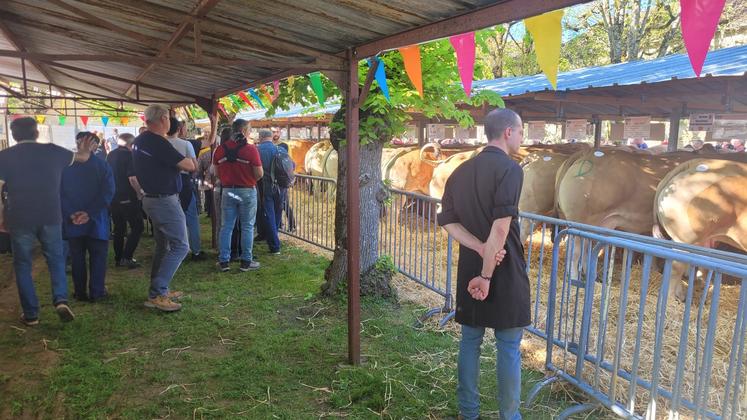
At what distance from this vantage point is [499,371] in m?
2.92

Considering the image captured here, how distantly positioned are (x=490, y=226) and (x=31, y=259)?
13.4 feet

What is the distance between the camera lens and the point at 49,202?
14.3 ft

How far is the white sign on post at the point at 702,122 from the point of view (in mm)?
7398

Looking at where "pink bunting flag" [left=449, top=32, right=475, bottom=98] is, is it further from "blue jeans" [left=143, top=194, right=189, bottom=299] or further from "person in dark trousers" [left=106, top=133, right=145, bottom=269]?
"person in dark trousers" [left=106, top=133, right=145, bottom=269]

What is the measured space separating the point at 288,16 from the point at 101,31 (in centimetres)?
250

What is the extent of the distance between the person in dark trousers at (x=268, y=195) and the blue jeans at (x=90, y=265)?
2.61 metres

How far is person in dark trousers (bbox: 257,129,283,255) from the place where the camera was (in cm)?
740

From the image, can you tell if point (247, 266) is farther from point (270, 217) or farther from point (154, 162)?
point (154, 162)

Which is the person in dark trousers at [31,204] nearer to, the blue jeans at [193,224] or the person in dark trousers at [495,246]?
the blue jeans at [193,224]

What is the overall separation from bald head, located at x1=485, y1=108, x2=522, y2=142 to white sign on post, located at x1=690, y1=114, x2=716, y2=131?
6.19 meters

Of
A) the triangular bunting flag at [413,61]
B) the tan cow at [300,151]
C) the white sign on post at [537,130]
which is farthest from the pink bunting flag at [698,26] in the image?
the tan cow at [300,151]

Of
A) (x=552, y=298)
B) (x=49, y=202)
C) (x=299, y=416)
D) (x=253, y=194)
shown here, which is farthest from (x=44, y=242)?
(x=552, y=298)

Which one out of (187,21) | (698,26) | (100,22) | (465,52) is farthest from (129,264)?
(698,26)

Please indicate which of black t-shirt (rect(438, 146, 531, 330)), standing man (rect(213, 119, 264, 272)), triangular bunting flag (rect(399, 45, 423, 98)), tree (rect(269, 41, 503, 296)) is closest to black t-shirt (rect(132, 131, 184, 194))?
standing man (rect(213, 119, 264, 272))
